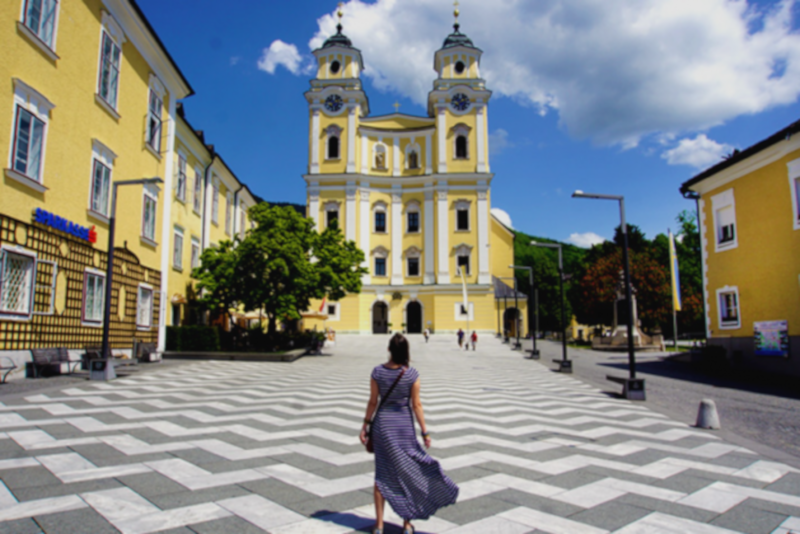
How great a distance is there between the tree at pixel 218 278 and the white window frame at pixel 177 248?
2.66 ft

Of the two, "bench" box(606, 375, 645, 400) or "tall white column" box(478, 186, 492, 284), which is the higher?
"tall white column" box(478, 186, 492, 284)

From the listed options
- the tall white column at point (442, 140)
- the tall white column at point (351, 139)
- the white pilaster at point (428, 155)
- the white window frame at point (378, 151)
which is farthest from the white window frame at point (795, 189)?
A: the white window frame at point (378, 151)

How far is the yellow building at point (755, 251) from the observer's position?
775 inches

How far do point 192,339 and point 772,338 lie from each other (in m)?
24.2

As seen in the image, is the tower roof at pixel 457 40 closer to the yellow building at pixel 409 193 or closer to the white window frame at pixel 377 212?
the yellow building at pixel 409 193

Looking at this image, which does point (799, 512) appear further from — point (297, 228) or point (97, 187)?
point (297, 228)

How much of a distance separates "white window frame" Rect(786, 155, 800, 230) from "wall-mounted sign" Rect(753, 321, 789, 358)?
3799mm

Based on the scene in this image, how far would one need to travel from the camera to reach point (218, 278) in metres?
25.5

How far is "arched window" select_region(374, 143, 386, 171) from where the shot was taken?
186ft

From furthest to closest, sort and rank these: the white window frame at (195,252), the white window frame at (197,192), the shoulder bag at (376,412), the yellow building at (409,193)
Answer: the yellow building at (409,193) → the white window frame at (197,192) → the white window frame at (195,252) → the shoulder bag at (376,412)

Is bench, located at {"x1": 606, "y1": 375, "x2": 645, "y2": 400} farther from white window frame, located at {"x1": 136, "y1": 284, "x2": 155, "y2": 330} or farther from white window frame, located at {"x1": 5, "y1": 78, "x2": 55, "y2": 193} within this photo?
white window frame, located at {"x1": 136, "y1": 284, "x2": 155, "y2": 330}

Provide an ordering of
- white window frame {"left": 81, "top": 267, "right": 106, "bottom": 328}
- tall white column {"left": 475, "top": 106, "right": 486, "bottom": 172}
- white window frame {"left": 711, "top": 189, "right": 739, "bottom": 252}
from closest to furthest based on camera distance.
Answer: white window frame {"left": 81, "top": 267, "right": 106, "bottom": 328}
white window frame {"left": 711, "top": 189, "right": 739, "bottom": 252}
tall white column {"left": 475, "top": 106, "right": 486, "bottom": 172}

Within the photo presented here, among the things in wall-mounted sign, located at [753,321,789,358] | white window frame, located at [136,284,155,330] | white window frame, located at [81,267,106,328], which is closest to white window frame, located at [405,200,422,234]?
white window frame, located at [136,284,155,330]

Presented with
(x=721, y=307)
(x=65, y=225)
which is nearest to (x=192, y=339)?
(x=65, y=225)
